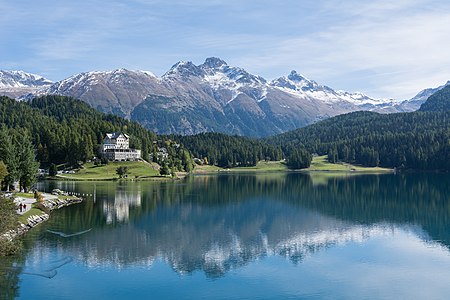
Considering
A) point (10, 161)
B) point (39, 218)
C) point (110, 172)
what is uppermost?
point (10, 161)

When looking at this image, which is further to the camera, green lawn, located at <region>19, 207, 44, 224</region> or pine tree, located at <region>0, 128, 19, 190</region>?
pine tree, located at <region>0, 128, 19, 190</region>

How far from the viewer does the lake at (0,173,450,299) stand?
42.8m

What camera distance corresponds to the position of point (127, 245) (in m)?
59.0

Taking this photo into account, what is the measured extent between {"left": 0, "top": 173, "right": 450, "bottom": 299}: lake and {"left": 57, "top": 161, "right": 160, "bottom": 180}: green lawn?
58.4m

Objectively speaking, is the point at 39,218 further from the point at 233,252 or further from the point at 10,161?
the point at 233,252

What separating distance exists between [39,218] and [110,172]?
94.7 m

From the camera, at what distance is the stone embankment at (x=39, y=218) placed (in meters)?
56.7

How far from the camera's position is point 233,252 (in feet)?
188

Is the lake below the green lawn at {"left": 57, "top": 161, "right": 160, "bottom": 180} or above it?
below

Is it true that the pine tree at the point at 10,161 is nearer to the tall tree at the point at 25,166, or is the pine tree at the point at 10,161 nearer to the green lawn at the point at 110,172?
the tall tree at the point at 25,166

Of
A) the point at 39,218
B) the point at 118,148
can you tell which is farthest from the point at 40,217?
the point at 118,148

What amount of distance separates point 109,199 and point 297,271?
62.3 meters

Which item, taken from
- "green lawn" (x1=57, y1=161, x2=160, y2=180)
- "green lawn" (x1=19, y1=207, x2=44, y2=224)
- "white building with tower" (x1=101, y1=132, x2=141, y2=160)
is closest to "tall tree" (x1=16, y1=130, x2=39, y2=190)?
"green lawn" (x1=19, y1=207, x2=44, y2=224)

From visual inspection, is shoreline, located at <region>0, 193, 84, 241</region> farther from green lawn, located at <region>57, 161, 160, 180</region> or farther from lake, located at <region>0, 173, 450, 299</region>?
green lawn, located at <region>57, 161, 160, 180</region>
